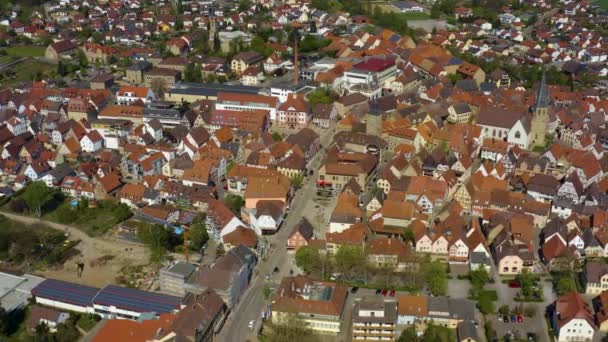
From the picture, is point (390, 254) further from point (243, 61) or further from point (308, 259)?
point (243, 61)

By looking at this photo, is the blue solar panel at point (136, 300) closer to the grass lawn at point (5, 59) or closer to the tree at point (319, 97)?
the tree at point (319, 97)

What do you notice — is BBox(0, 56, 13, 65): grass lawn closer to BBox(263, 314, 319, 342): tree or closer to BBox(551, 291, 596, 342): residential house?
BBox(263, 314, 319, 342): tree

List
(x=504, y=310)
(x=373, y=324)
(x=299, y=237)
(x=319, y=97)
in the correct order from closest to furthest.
Result: (x=373, y=324), (x=504, y=310), (x=299, y=237), (x=319, y=97)

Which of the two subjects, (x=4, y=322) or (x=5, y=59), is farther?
(x=5, y=59)

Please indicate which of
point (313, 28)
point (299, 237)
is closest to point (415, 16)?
point (313, 28)

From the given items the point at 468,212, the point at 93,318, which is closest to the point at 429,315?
the point at 468,212

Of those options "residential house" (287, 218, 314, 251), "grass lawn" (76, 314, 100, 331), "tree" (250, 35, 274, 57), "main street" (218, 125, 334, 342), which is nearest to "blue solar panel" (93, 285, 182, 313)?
"grass lawn" (76, 314, 100, 331)
